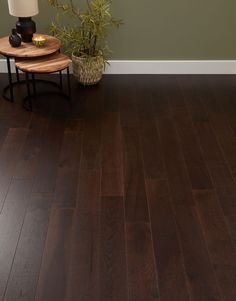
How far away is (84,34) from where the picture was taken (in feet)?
10.9

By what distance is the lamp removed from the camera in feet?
9.70

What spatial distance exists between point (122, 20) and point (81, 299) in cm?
256

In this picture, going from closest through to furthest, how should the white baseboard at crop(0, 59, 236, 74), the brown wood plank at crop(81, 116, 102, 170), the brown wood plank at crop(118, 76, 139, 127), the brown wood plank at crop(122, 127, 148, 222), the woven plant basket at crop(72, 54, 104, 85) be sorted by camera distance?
the brown wood plank at crop(122, 127, 148, 222) < the brown wood plank at crop(81, 116, 102, 170) < the brown wood plank at crop(118, 76, 139, 127) < the woven plant basket at crop(72, 54, 104, 85) < the white baseboard at crop(0, 59, 236, 74)

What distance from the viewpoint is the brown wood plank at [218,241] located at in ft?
5.91

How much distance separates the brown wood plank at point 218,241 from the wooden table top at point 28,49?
1.61m

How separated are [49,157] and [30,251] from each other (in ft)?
2.65

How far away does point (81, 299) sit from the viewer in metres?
1.71

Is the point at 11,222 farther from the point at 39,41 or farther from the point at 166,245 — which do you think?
the point at 39,41

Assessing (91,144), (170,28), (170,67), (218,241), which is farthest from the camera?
(170,67)

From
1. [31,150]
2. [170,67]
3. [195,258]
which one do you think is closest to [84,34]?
[170,67]

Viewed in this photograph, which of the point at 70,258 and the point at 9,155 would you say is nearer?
the point at 70,258

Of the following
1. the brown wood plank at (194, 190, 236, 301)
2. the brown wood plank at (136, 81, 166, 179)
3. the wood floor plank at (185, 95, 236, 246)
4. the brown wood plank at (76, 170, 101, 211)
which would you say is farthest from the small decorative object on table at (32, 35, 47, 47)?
the brown wood plank at (194, 190, 236, 301)

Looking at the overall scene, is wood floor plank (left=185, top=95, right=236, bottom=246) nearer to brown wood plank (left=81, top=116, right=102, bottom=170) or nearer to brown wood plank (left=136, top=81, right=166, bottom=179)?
brown wood plank (left=136, top=81, right=166, bottom=179)

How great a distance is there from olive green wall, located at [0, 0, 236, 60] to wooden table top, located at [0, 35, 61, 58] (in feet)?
1.47
